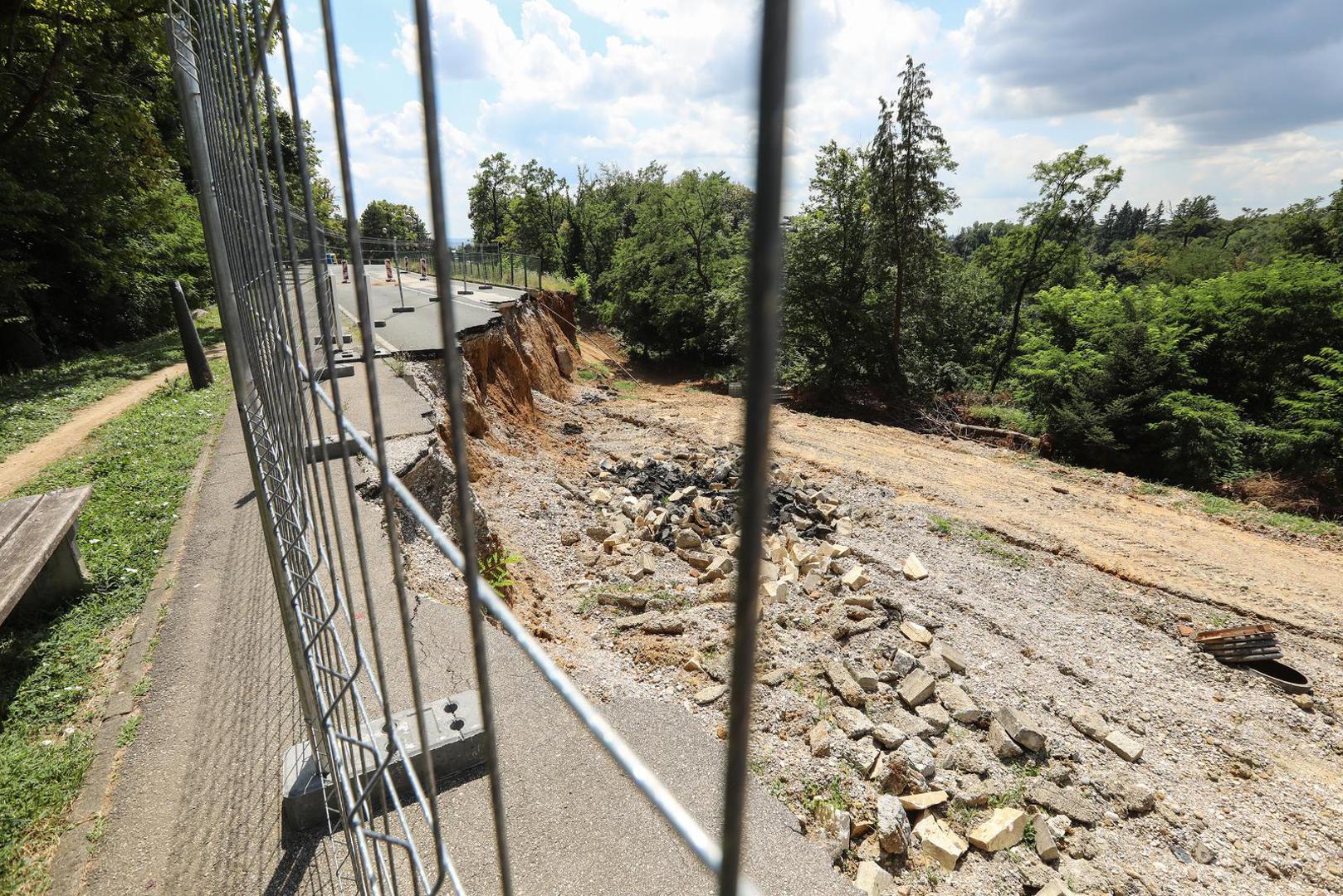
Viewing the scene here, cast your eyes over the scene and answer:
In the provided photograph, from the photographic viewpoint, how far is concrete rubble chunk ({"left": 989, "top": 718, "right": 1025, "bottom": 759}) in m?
5.16

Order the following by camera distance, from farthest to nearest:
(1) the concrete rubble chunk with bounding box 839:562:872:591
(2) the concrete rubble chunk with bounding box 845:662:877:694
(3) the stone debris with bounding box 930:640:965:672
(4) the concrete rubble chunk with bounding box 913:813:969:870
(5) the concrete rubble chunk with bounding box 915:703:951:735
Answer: (1) the concrete rubble chunk with bounding box 839:562:872:591 < (3) the stone debris with bounding box 930:640:965:672 < (2) the concrete rubble chunk with bounding box 845:662:877:694 < (5) the concrete rubble chunk with bounding box 915:703:951:735 < (4) the concrete rubble chunk with bounding box 913:813:969:870

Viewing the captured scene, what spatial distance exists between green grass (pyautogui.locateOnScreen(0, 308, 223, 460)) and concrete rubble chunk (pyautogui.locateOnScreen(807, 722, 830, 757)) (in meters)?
9.50

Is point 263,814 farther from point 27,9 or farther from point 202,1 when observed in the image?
point 27,9

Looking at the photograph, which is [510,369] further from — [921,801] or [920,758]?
[921,801]

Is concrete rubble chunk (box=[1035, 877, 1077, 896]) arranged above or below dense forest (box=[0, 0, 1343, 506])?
below

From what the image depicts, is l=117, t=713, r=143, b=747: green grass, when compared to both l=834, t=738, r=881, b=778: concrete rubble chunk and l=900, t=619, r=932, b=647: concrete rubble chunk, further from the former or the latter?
l=900, t=619, r=932, b=647: concrete rubble chunk

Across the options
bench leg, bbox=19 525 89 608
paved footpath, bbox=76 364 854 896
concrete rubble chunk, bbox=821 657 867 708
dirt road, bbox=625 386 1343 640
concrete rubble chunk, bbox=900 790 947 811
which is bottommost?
dirt road, bbox=625 386 1343 640

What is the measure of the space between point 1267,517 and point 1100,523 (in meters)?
3.57

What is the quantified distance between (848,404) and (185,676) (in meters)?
18.9

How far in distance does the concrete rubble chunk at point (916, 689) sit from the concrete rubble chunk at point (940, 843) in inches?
46.1

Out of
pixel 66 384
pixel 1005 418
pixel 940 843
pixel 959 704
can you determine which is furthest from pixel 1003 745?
pixel 66 384

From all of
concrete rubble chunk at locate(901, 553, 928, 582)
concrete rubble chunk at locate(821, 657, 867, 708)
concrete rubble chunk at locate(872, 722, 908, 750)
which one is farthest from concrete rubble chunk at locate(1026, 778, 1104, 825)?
concrete rubble chunk at locate(901, 553, 928, 582)

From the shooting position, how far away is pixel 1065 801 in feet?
15.7

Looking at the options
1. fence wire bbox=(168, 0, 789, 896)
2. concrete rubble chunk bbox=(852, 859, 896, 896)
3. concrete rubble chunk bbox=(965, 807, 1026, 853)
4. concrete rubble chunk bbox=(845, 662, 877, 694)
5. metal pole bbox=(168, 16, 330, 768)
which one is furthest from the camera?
concrete rubble chunk bbox=(845, 662, 877, 694)
